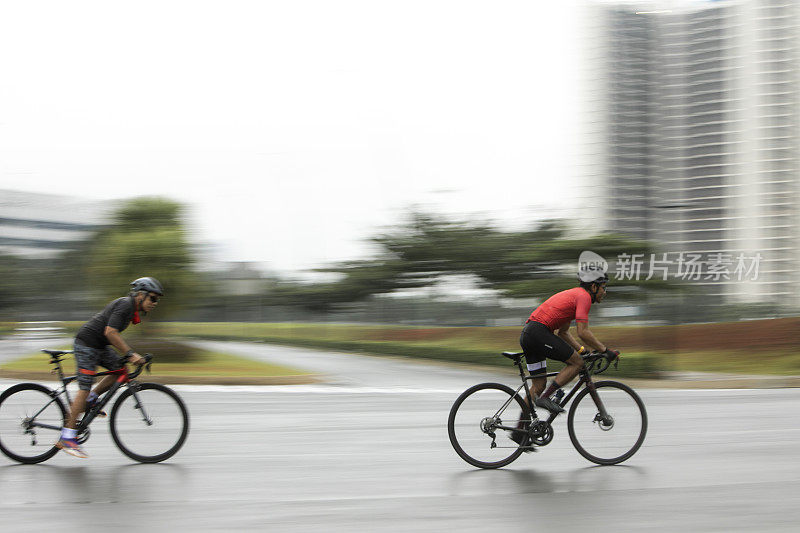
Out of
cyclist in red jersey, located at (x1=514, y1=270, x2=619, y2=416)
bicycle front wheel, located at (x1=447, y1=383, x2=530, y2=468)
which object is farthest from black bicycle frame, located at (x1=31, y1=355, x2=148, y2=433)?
cyclist in red jersey, located at (x1=514, y1=270, x2=619, y2=416)

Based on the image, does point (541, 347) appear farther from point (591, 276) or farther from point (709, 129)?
point (709, 129)

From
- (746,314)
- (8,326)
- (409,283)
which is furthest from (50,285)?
(746,314)

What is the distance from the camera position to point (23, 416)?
6.87 meters

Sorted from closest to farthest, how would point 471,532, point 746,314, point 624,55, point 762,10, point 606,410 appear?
point 471,532 → point 606,410 → point 746,314 → point 624,55 → point 762,10

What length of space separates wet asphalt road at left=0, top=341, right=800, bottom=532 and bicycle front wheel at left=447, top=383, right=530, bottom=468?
0.47 ft

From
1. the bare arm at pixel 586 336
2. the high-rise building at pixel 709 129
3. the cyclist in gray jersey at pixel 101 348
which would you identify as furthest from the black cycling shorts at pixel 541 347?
the high-rise building at pixel 709 129

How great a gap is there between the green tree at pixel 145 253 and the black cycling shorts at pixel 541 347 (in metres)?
18.8

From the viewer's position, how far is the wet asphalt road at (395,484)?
200 inches

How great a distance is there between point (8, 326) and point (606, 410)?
76.0 meters

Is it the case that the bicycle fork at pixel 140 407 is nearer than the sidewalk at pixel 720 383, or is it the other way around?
the bicycle fork at pixel 140 407

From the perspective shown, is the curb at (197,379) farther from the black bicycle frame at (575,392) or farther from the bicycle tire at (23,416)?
the black bicycle frame at (575,392)

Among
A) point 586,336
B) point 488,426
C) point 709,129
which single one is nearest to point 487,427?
point 488,426

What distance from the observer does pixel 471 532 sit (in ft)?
15.8

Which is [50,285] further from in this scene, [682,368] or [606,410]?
[606,410]
